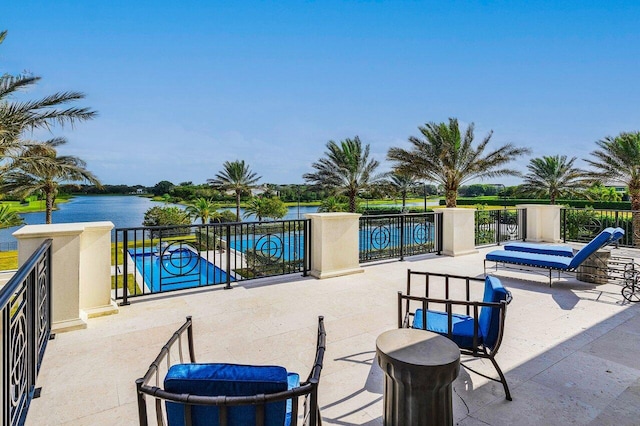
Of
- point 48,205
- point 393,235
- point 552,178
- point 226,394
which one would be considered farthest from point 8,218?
point 552,178

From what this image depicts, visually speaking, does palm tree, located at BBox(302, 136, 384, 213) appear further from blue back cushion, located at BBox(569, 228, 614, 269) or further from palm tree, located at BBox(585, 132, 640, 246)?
blue back cushion, located at BBox(569, 228, 614, 269)

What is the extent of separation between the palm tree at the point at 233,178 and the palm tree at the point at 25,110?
18329 mm

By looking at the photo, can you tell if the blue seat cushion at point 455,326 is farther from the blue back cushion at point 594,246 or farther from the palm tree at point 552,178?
the palm tree at point 552,178

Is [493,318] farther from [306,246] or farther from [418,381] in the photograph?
[306,246]

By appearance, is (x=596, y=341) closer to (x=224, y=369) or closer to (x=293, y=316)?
(x=293, y=316)

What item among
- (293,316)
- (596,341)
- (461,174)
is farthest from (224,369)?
(461,174)

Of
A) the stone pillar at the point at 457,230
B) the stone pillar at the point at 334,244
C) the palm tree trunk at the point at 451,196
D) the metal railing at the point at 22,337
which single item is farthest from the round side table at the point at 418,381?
the palm tree trunk at the point at 451,196

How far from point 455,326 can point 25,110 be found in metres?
14.1

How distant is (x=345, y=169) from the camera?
65.5 feet

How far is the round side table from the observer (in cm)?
179

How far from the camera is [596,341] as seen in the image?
350cm

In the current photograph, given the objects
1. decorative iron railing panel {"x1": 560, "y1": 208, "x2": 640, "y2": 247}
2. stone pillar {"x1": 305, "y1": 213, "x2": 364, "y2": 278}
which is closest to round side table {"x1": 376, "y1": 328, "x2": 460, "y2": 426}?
stone pillar {"x1": 305, "y1": 213, "x2": 364, "y2": 278}

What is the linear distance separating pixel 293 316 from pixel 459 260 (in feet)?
16.2

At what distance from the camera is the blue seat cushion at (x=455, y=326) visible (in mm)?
2728
